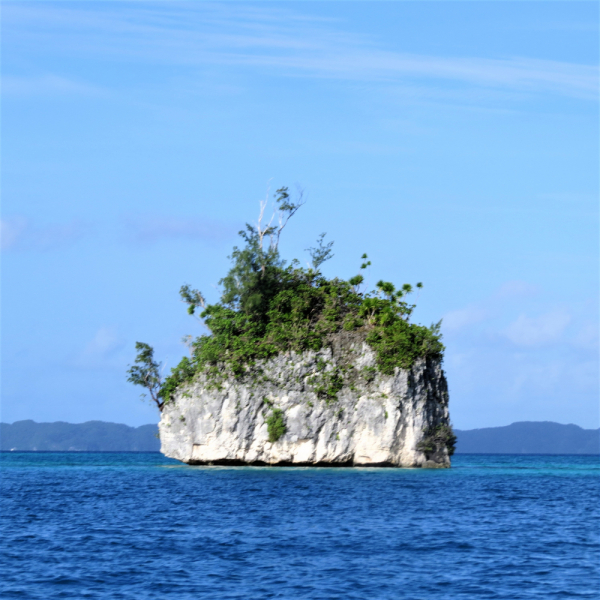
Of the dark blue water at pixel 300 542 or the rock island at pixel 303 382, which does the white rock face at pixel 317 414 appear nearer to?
the rock island at pixel 303 382

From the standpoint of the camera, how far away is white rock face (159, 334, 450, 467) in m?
53.4

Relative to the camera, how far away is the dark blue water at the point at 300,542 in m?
18.4

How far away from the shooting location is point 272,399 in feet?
180

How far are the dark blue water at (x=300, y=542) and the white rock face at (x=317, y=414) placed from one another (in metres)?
11.1

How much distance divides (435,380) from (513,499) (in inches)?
781

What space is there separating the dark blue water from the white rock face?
11.1 metres

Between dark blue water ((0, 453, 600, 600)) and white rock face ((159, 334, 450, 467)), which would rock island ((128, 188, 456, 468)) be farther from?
dark blue water ((0, 453, 600, 600))

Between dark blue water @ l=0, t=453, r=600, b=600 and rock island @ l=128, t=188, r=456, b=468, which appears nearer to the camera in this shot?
dark blue water @ l=0, t=453, r=600, b=600

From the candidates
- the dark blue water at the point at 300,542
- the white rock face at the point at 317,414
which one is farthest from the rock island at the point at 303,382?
the dark blue water at the point at 300,542

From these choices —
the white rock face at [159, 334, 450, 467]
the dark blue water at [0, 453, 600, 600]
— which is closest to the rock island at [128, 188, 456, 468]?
the white rock face at [159, 334, 450, 467]

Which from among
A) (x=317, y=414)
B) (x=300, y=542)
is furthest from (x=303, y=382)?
(x=300, y=542)

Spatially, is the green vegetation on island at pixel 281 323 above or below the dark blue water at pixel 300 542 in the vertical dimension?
above

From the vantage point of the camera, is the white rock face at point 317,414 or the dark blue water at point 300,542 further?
the white rock face at point 317,414

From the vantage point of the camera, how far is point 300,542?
23828 millimetres
